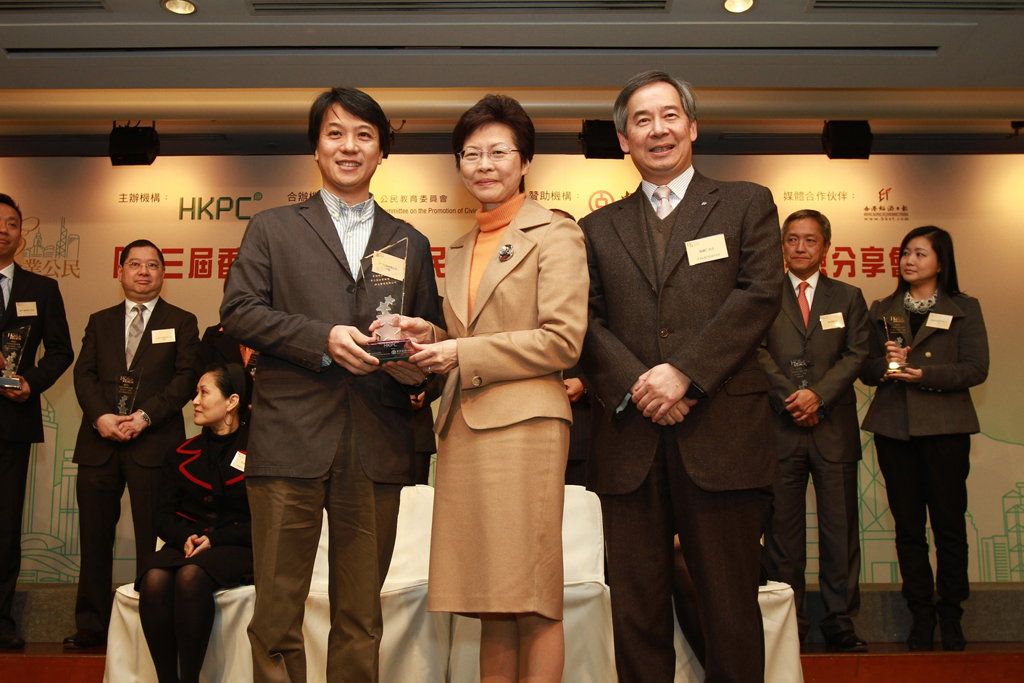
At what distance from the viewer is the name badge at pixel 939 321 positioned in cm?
439

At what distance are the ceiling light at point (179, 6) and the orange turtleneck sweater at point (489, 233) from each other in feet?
9.98

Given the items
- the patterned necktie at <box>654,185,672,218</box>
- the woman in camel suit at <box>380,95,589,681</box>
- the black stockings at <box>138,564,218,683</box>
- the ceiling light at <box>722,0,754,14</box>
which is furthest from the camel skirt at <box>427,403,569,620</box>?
the ceiling light at <box>722,0,754,14</box>

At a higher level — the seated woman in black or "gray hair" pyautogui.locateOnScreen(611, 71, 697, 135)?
"gray hair" pyautogui.locateOnScreen(611, 71, 697, 135)

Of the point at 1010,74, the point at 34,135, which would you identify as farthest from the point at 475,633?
the point at 34,135

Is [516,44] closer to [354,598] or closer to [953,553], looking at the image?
[953,553]

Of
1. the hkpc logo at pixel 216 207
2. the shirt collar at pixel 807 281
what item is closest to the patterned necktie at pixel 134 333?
the hkpc logo at pixel 216 207

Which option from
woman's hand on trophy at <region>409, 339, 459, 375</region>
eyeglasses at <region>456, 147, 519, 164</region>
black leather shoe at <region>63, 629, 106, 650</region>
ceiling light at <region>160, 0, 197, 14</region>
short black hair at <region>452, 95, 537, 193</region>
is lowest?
black leather shoe at <region>63, 629, 106, 650</region>

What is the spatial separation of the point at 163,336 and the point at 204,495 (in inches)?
54.8

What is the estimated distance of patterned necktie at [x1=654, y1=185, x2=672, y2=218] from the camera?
7.93 feet

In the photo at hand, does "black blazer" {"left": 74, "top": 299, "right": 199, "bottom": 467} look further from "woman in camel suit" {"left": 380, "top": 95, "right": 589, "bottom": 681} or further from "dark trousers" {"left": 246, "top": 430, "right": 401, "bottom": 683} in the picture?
"woman in camel suit" {"left": 380, "top": 95, "right": 589, "bottom": 681}

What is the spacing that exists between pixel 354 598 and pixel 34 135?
572cm

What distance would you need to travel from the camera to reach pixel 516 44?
5.12 m

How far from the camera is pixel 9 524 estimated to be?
4254 mm

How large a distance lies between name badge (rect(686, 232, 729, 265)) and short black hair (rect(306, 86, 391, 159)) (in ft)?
2.86
